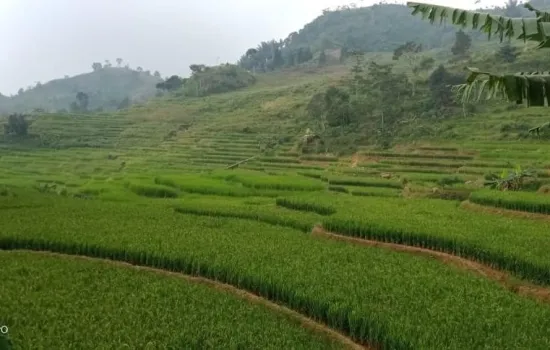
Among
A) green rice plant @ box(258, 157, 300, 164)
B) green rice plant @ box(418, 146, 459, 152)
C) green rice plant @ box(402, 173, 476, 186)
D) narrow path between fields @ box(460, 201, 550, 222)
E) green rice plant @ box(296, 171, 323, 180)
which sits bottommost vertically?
green rice plant @ box(258, 157, 300, 164)

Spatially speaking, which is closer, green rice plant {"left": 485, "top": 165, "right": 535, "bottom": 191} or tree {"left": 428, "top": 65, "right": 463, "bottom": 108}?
green rice plant {"left": 485, "top": 165, "right": 535, "bottom": 191}

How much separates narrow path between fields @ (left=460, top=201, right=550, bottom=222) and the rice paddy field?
0.07 meters

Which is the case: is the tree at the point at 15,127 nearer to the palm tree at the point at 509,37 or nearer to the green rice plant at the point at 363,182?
the green rice plant at the point at 363,182

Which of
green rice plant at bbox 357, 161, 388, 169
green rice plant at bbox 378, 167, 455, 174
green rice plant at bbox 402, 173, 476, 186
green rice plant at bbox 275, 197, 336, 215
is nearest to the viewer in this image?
green rice plant at bbox 275, 197, 336, 215

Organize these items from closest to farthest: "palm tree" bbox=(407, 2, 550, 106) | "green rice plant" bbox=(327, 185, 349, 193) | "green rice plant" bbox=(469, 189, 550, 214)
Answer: "palm tree" bbox=(407, 2, 550, 106), "green rice plant" bbox=(469, 189, 550, 214), "green rice plant" bbox=(327, 185, 349, 193)

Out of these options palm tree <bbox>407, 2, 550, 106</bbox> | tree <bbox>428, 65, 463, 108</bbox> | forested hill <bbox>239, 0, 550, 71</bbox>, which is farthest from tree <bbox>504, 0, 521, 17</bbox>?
palm tree <bbox>407, 2, 550, 106</bbox>

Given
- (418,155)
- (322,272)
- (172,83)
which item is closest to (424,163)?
(418,155)

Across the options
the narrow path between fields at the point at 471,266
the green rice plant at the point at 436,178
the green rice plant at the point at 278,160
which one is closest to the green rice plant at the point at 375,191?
the green rice plant at the point at 436,178

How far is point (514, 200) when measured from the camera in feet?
76.7

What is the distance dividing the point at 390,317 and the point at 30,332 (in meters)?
6.82

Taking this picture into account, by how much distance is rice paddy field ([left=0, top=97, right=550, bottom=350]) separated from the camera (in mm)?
10508

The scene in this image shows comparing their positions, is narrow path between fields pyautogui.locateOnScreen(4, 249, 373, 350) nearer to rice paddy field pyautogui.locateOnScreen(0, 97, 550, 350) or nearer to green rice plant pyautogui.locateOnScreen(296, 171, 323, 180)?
rice paddy field pyautogui.locateOnScreen(0, 97, 550, 350)

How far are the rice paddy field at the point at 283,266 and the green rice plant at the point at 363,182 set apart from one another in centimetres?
12

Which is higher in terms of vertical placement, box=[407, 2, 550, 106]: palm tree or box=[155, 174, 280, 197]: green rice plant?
box=[407, 2, 550, 106]: palm tree
